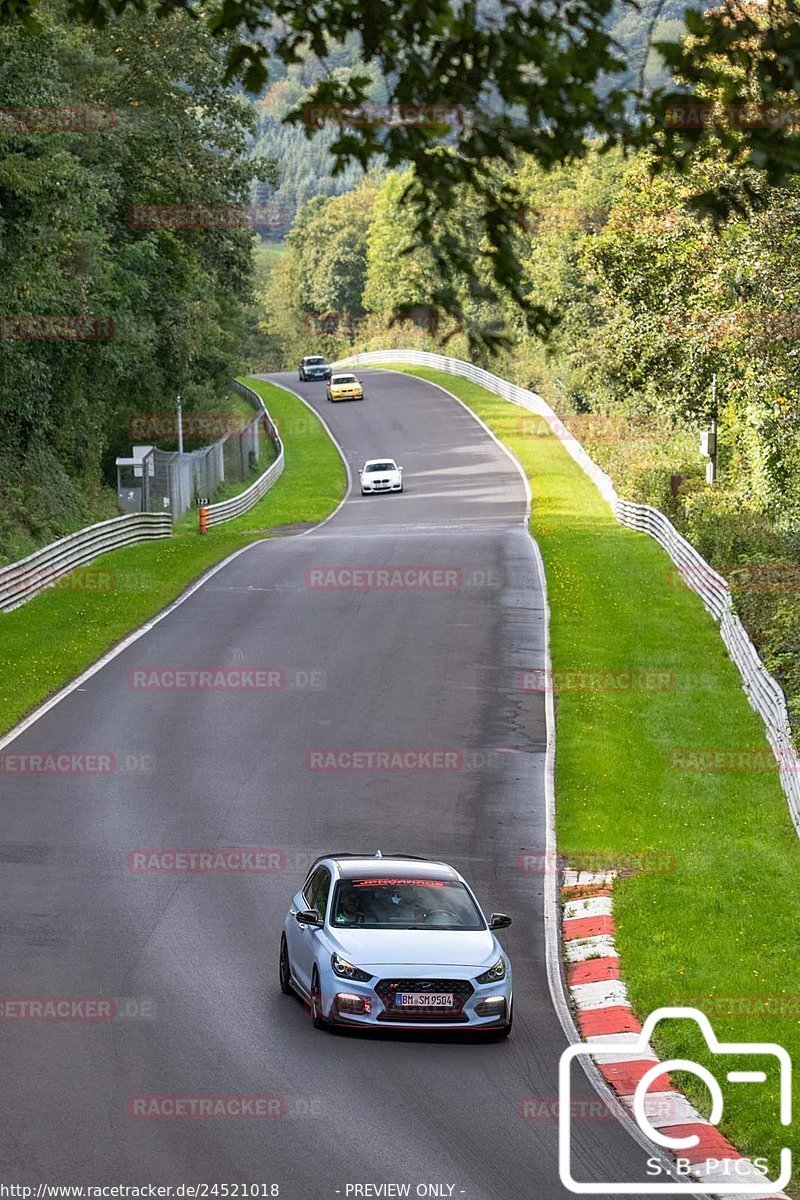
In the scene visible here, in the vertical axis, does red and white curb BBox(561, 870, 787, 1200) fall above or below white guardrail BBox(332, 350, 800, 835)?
below

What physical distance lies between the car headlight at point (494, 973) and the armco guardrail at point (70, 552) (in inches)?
946

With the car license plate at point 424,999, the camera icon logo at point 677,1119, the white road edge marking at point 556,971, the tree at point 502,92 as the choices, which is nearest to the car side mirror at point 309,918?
the car license plate at point 424,999

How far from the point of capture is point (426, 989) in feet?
46.8

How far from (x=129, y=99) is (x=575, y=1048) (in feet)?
132

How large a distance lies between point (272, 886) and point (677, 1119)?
713cm

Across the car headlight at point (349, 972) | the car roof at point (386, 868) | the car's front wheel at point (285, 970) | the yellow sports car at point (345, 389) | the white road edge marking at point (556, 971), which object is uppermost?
the yellow sports car at point (345, 389)

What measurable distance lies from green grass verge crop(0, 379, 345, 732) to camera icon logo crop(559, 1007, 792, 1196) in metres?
14.9

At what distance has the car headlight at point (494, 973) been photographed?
47.1 ft

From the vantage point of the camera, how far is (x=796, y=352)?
113ft

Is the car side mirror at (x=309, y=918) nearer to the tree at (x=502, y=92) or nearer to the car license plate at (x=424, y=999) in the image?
the car license plate at (x=424, y=999)

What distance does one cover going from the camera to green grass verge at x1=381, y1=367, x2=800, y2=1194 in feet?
50.1

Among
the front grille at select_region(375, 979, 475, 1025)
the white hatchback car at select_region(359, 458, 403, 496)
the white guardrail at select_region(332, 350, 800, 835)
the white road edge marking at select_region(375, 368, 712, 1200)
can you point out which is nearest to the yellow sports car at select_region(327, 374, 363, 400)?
the white guardrail at select_region(332, 350, 800, 835)

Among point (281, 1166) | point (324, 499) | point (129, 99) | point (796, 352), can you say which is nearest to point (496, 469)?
point (324, 499)

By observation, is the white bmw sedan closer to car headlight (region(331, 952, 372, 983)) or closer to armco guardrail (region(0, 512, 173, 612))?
car headlight (region(331, 952, 372, 983))
